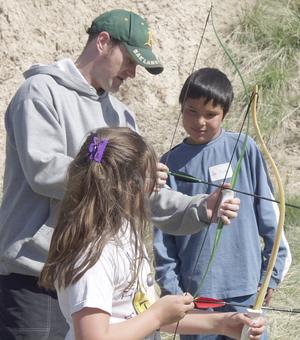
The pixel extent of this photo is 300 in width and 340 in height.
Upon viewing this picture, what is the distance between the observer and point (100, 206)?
2287mm

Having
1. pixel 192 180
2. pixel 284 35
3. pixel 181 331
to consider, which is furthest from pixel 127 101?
pixel 181 331

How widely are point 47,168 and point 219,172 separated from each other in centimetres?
85

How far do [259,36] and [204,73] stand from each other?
355 centimetres

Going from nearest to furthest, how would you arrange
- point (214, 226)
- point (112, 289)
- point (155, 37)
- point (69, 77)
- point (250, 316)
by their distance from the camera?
point (112, 289) → point (250, 316) → point (69, 77) → point (214, 226) → point (155, 37)

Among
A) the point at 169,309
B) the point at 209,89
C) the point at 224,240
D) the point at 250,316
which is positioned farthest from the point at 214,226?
the point at 169,309

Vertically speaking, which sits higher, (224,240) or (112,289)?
(112,289)

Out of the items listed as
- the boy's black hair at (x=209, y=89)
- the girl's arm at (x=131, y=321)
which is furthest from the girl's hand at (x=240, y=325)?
the boy's black hair at (x=209, y=89)

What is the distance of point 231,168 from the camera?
3.36 m

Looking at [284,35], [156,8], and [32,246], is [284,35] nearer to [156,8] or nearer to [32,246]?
[156,8]

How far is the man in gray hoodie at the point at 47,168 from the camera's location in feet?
9.03

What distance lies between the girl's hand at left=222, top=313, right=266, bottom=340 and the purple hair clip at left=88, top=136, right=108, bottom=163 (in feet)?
2.02

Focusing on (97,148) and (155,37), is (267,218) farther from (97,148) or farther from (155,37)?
(155,37)

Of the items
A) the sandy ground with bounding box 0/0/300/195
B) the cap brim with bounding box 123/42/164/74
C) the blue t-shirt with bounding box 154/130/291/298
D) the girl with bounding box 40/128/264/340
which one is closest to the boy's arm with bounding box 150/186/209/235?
the blue t-shirt with bounding box 154/130/291/298

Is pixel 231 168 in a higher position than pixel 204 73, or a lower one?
lower
